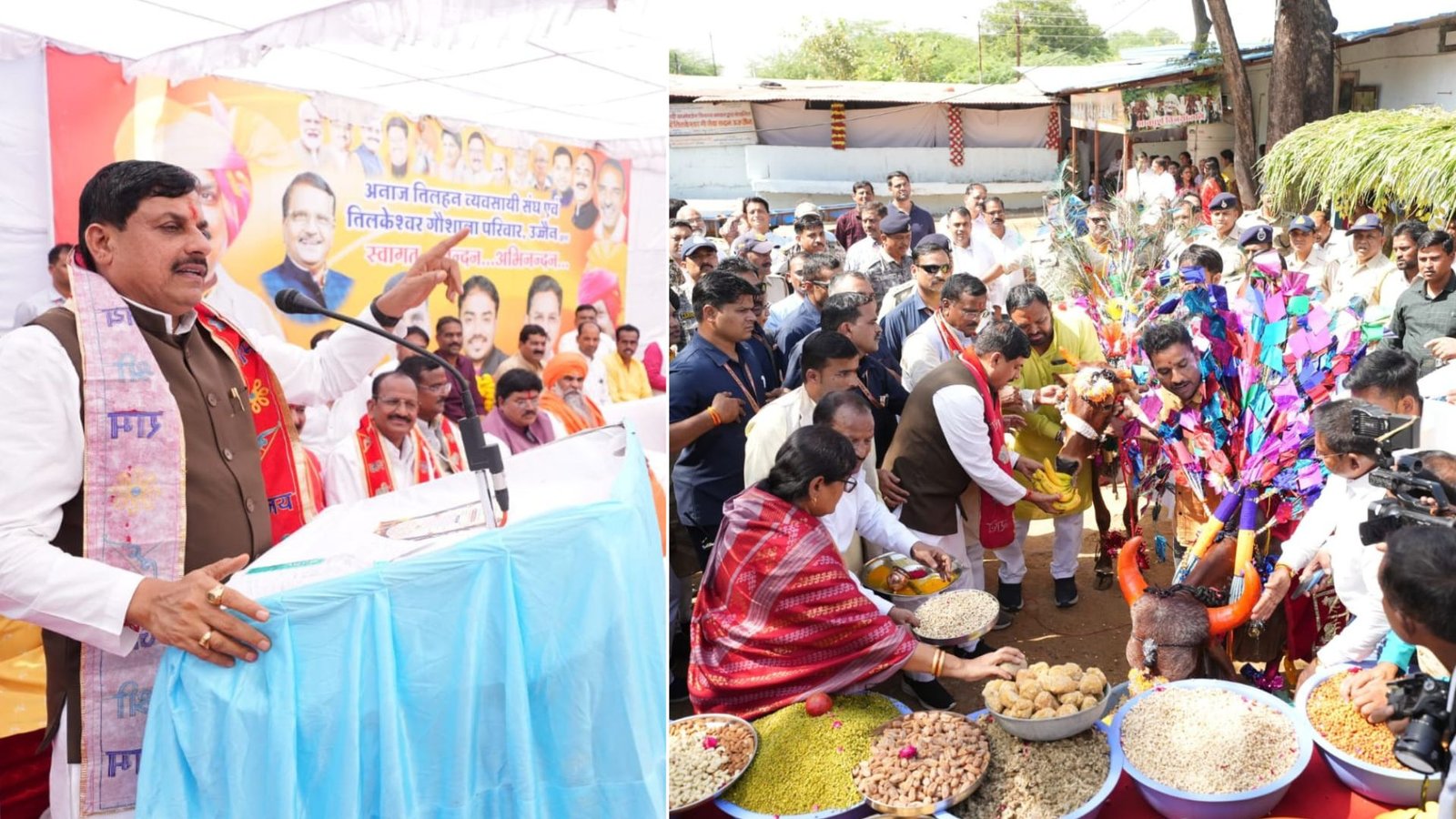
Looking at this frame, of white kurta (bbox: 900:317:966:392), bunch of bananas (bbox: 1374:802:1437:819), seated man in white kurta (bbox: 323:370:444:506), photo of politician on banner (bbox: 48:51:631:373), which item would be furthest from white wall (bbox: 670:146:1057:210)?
bunch of bananas (bbox: 1374:802:1437:819)

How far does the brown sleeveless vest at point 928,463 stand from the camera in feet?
11.4

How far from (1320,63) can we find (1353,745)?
9.54 meters

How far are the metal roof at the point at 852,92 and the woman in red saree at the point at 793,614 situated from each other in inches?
508

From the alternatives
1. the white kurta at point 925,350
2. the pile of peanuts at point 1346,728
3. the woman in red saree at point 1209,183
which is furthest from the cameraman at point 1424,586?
the woman in red saree at point 1209,183

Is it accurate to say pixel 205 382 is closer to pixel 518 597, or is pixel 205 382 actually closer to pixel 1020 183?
pixel 518 597

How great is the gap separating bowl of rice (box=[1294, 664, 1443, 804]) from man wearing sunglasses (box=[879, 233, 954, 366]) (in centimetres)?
239

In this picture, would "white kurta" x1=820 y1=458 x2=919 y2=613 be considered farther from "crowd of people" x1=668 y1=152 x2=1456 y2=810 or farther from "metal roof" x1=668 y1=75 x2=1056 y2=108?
"metal roof" x1=668 y1=75 x2=1056 y2=108

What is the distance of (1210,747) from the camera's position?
2088mm

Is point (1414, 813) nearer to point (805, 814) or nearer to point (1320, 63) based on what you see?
point (805, 814)

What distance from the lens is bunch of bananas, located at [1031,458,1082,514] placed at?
3779mm

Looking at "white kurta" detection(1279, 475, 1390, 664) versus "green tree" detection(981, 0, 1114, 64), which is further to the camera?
"green tree" detection(981, 0, 1114, 64)

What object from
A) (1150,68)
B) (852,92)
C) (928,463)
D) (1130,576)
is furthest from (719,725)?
(852,92)

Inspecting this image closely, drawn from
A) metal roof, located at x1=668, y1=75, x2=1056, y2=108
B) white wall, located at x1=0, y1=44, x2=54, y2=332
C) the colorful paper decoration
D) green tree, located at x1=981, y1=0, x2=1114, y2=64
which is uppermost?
green tree, located at x1=981, y1=0, x2=1114, y2=64

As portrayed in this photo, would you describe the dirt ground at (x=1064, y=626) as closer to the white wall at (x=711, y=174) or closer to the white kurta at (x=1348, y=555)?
the white kurta at (x=1348, y=555)
